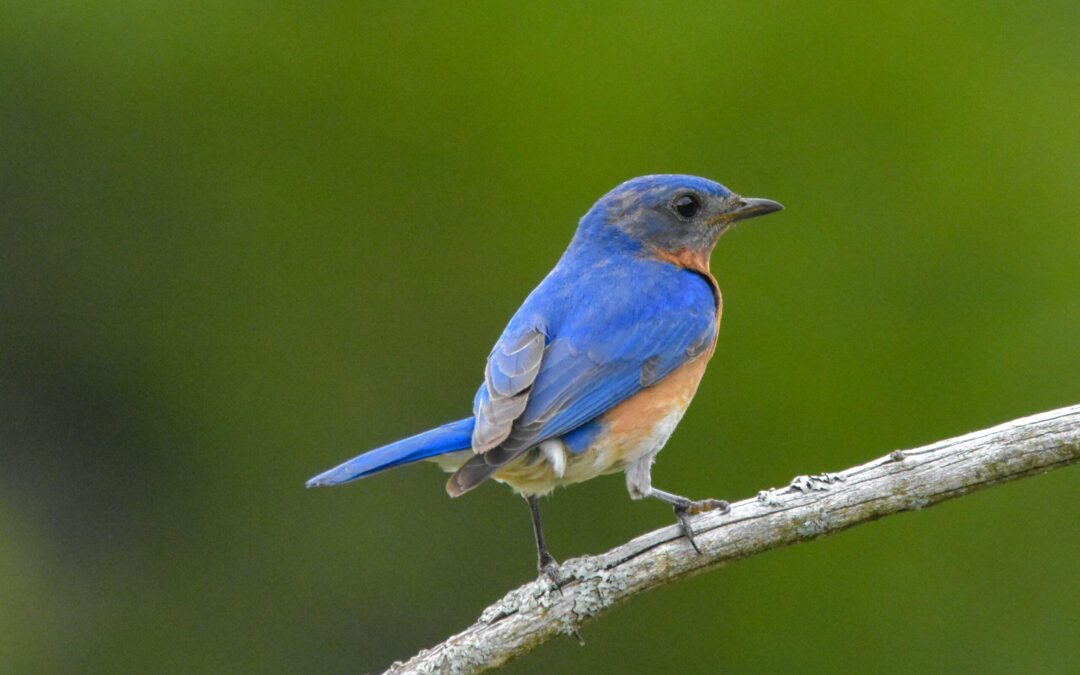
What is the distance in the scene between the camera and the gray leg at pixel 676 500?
5.04 metres

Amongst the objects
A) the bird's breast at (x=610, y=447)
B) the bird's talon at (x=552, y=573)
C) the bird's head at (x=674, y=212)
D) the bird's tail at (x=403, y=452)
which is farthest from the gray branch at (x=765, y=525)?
the bird's head at (x=674, y=212)

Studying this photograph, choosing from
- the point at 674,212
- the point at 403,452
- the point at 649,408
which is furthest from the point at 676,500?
the point at 674,212

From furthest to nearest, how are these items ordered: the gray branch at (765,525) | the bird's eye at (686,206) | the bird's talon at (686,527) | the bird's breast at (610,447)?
the bird's eye at (686,206) < the bird's breast at (610,447) < the bird's talon at (686,527) < the gray branch at (765,525)

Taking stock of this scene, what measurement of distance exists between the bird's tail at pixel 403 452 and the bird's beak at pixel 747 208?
1.67 metres

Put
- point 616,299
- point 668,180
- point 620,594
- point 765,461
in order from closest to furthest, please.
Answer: point 620,594 → point 616,299 → point 668,180 → point 765,461

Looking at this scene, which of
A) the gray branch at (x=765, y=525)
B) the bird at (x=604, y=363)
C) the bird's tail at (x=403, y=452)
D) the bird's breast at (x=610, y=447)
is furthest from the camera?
the bird's breast at (x=610, y=447)

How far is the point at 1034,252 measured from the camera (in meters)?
7.48

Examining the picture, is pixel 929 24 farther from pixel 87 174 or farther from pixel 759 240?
pixel 87 174

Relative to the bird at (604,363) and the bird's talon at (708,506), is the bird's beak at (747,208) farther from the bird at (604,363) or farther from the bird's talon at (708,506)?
the bird's talon at (708,506)

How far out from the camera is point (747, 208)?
6398mm

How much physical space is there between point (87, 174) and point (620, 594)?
4502 millimetres

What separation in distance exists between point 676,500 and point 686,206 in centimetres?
165

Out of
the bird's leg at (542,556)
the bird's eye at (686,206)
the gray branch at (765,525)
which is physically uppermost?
the bird's eye at (686,206)

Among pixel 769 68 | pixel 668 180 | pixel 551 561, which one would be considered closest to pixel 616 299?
pixel 668 180
